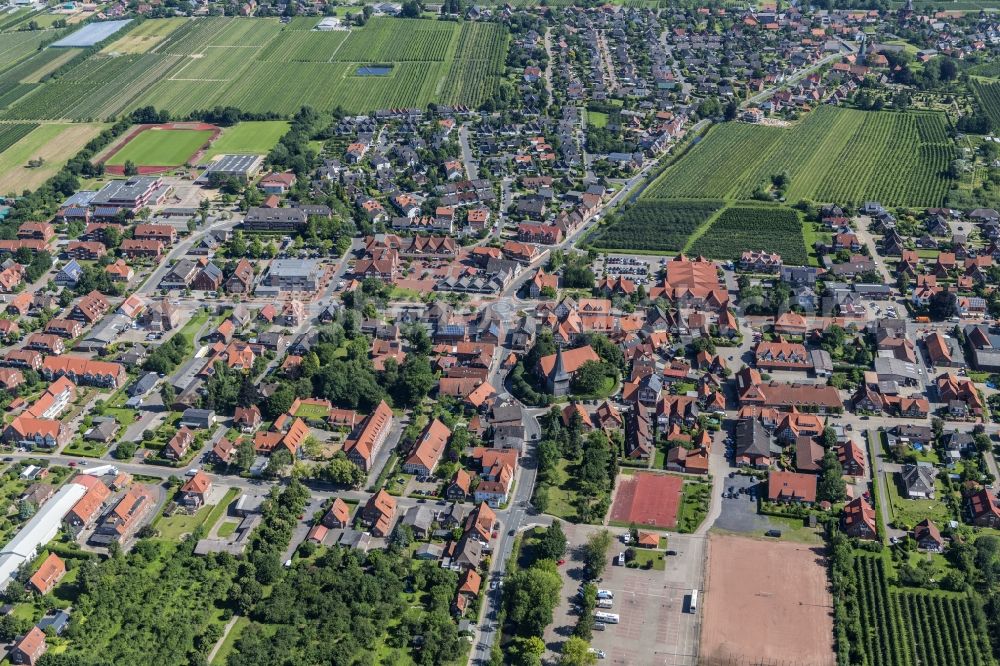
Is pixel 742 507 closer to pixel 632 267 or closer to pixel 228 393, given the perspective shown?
pixel 632 267

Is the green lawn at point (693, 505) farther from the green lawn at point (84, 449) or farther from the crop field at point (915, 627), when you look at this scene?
the green lawn at point (84, 449)

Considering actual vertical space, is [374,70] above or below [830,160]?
above

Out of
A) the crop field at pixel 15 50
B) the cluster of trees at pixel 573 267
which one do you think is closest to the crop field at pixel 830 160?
the cluster of trees at pixel 573 267

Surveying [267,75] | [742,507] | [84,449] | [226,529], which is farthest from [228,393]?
[267,75]

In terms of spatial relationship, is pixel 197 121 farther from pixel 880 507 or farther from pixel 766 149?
pixel 880 507

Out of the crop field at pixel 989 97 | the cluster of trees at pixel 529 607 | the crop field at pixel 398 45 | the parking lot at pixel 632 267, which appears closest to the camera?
the cluster of trees at pixel 529 607

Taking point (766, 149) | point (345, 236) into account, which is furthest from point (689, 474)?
point (766, 149)

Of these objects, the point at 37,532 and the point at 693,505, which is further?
the point at 693,505
